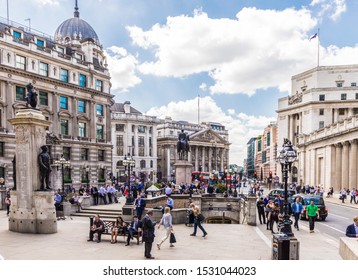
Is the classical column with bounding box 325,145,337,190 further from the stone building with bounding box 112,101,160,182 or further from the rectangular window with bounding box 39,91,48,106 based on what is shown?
the rectangular window with bounding box 39,91,48,106

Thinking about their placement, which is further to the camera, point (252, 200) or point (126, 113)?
point (126, 113)

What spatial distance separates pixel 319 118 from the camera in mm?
58844

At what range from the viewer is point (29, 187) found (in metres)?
13.2

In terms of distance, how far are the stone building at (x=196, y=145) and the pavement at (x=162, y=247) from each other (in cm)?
6163

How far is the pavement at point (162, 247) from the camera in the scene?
33.8ft

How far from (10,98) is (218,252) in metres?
33.3

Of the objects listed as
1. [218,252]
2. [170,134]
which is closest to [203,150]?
[170,134]

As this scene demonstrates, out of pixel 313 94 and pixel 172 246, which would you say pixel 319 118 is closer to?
pixel 313 94

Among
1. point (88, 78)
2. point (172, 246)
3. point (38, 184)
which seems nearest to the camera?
point (172, 246)

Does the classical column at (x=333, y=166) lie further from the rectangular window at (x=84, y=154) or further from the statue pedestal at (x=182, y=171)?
the rectangular window at (x=84, y=154)

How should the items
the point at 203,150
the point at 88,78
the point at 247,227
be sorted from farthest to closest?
the point at 203,150, the point at 88,78, the point at 247,227

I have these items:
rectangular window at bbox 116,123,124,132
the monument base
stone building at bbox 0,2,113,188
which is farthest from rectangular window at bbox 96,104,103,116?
the monument base

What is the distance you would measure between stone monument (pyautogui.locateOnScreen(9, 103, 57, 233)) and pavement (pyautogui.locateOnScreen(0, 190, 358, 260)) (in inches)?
19.2

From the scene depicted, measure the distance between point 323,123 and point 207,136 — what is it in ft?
182
